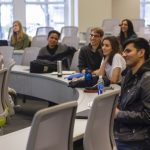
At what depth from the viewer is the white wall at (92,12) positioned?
37.2 ft

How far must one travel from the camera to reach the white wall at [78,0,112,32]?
11.4 meters

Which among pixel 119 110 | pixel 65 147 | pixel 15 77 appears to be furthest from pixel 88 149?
pixel 15 77

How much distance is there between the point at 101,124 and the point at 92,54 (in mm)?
3235

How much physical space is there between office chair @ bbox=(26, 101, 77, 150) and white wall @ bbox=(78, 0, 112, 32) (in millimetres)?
9275

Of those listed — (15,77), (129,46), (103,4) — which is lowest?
(15,77)

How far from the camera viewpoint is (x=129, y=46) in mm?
3357

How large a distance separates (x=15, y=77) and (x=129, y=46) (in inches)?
129

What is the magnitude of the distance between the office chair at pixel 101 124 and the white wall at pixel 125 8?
992 centimetres

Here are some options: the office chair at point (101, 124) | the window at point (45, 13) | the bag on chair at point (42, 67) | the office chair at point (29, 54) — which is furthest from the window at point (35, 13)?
the office chair at point (101, 124)

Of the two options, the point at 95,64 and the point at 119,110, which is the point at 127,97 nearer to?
the point at 119,110

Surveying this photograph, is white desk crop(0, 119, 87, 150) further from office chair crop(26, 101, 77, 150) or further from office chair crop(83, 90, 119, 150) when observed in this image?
office chair crop(26, 101, 77, 150)

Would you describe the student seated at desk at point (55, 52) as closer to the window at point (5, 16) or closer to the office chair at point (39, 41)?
the office chair at point (39, 41)

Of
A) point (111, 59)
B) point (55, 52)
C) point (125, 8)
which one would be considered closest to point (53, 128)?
point (111, 59)

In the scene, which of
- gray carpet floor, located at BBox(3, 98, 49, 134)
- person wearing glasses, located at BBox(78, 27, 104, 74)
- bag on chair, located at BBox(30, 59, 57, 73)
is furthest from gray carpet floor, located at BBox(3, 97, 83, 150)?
person wearing glasses, located at BBox(78, 27, 104, 74)
